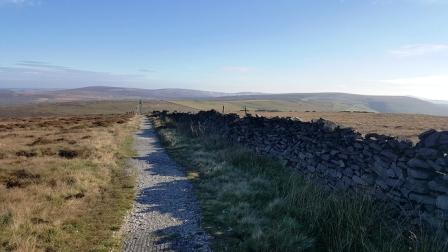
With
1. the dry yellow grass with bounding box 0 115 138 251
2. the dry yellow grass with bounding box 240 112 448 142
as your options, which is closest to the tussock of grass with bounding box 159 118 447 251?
the dry yellow grass with bounding box 0 115 138 251

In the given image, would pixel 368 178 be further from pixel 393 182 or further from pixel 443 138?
pixel 443 138

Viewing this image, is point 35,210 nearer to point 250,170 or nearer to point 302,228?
point 302,228

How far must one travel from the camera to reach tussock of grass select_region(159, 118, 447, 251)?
22.8 feet

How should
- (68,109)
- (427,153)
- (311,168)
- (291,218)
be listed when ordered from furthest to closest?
(68,109) < (311,168) < (291,218) < (427,153)

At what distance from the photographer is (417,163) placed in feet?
24.5

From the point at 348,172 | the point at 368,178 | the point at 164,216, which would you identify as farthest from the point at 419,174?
the point at 164,216

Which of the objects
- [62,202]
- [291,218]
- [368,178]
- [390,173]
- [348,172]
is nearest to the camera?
[291,218]

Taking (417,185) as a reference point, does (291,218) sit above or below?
below

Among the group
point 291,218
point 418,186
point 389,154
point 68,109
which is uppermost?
point 389,154

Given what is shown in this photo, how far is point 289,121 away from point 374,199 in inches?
263

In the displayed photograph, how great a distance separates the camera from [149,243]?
24.2 feet

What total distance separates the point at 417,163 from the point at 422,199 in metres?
0.66

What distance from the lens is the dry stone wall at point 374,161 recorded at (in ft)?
23.4

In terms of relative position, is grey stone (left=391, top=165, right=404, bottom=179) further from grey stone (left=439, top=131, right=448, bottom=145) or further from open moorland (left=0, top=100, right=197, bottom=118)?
open moorland (left=0, top=100, right=197, bottom=118)
